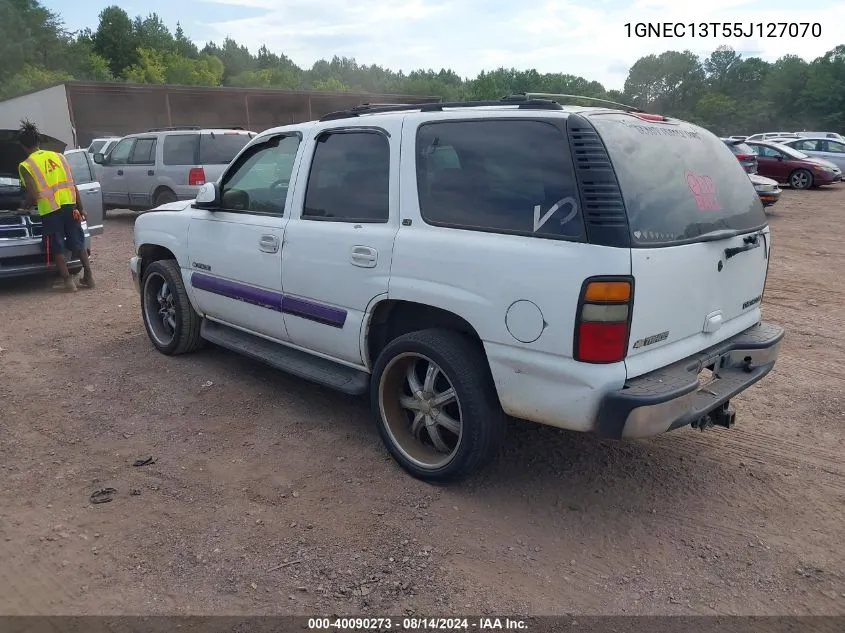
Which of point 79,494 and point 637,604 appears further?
point 79,494

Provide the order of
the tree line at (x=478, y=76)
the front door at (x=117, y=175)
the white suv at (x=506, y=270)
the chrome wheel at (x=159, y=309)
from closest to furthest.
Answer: the white suv at (x=506, y=270)
the chrome wheel at (x=159, y=309)
the front door at (x=117, y=175)
the tree line at (x=478, y=76)

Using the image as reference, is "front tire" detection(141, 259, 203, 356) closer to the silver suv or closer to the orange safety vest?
the orange safety vest

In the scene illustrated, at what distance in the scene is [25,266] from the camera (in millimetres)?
7926

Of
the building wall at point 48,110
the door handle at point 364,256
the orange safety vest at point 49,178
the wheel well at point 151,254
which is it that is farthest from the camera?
the building wall at point 48,110

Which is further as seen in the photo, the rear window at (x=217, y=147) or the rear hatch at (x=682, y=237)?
the rear window at (x=217, y=147)

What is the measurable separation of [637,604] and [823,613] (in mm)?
718

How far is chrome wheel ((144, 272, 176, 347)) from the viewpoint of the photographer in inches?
220

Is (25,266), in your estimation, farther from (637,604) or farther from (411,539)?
(637,604)

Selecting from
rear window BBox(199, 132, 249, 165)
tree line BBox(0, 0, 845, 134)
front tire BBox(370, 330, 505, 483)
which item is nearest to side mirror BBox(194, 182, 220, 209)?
front tire BBox(370, 330, 505, 483)

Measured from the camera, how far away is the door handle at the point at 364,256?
3.64 m

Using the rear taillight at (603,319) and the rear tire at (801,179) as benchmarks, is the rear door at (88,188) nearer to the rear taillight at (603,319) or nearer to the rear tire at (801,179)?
the rear taillight at (603,319)

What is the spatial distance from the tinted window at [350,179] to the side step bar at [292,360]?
0.91m

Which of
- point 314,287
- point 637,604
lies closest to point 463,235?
point 314,287

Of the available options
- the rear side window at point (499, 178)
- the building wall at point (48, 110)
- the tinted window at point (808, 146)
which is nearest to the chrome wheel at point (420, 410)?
the rear side window at point (499, 178)
